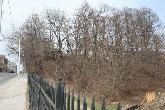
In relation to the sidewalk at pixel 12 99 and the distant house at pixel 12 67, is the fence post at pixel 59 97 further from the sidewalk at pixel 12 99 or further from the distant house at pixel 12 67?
the distant house at pixel 12 67

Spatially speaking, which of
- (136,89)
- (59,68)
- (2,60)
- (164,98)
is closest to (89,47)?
(59,68)

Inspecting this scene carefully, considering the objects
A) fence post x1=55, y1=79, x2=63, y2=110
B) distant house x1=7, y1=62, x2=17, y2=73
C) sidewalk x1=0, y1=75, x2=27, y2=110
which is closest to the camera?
fence post x1=55, y1=79, x2=63, y2=110

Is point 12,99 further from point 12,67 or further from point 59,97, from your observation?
point 12,67

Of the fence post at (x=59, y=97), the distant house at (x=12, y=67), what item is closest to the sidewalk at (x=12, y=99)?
the fence post at (x=59, y=97)

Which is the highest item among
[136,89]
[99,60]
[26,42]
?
[26,42]

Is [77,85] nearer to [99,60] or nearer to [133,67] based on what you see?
[99,60]

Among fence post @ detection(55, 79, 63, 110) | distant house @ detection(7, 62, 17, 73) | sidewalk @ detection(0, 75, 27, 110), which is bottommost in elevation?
sidewalk @ detection(0, 75, 27, 110)

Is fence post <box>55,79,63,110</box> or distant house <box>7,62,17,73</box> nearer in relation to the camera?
fence post <box>55,79,63,110</box>

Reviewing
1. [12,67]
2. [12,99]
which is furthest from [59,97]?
→ [12,67]

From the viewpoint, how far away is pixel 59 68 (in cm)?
4747

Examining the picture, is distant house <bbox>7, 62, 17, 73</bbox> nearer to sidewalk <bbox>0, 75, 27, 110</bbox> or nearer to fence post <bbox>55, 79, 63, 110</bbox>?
sidewalk <bbox>0, 75, 27, 110</bbox>

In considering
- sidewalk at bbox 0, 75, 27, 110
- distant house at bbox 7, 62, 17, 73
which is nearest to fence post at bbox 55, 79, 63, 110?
sidewalk at bbox 0, 75, 27, 110

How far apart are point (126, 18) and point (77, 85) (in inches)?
1338

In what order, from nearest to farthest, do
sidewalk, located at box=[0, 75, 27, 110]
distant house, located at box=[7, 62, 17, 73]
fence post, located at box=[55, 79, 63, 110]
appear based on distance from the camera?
fence post, located at box=[55, 79, 63, 110] → sidewalk, located at box=[0, 75, 27, 110] → distant house, located at box=[7, 62, 17, 73]
